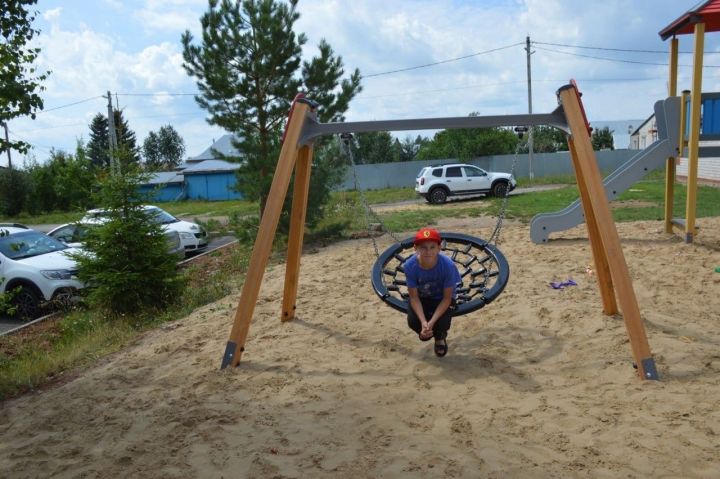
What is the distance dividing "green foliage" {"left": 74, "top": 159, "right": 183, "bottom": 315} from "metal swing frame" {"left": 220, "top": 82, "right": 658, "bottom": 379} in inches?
146

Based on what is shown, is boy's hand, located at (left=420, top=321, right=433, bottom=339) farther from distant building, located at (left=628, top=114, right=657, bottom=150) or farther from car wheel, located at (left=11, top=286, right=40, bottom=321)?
distant building, located at (left=628, top=114, right=657, bottom=150)

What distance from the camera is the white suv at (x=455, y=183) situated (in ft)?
76.7

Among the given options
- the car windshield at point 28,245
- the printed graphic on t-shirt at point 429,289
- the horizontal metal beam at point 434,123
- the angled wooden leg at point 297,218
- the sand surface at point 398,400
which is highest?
the horizontal metal beam at point 434,123

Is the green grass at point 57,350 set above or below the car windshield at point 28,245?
below

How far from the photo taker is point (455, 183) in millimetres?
23453

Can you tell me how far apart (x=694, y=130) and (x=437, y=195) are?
48.5 ft

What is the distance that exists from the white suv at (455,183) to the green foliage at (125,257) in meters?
15.8

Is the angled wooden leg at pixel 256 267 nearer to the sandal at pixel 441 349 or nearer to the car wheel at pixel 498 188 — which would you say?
the sandal at pixel 441 349

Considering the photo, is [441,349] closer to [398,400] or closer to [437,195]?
[398,400]

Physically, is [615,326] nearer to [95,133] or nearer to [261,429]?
[261,429]

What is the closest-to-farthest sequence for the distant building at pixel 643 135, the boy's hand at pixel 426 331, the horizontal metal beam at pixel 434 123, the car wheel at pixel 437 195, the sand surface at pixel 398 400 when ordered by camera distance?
the sand surface at pixel 398 400, the boy's hand at pixel 426 331, the horizontal metal beam at pixel 434 123, the car wheel at pixel 437 195, the distant building at pixel 643 135

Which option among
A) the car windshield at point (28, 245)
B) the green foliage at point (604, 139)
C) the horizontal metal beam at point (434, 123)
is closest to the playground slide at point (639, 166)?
the horizontal metal beam at point (434, 123)

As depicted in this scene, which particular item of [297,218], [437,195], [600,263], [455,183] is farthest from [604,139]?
[297,218]

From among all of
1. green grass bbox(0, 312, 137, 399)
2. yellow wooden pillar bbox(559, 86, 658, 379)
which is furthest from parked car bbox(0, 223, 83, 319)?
yellow wooden pillar bbox(559, 86, 658, 379)
